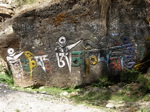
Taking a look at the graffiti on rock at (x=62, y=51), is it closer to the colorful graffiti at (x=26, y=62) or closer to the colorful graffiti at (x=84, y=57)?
the colorful graffiti at (x=84, y=57)

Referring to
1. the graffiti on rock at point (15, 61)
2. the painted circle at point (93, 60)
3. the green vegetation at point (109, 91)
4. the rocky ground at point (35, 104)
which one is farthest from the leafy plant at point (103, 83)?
the graffiti on rock at point (15, 61)

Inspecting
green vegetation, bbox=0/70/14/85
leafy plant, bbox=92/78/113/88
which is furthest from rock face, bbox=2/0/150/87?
green vegetation, bbox=0/70/14/85

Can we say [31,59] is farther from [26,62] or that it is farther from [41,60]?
[41,60]

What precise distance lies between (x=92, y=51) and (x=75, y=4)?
1.25 meters

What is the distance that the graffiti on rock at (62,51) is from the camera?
496cm

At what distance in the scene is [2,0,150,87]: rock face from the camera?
469 cm

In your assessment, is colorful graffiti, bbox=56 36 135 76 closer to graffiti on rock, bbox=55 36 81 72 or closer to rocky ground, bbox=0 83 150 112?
graffiti on rock, bbox=55 36 81 72

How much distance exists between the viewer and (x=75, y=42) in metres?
4.90

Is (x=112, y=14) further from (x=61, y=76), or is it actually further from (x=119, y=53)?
(x=61, y=76)

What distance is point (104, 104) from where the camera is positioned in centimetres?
388

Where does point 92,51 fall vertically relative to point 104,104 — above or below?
above

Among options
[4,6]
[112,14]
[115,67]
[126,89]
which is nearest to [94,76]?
[115,67]

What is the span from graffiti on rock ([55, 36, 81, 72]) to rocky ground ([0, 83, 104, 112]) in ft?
3.23

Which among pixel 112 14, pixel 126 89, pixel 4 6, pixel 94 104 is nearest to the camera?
pixel 94 104
